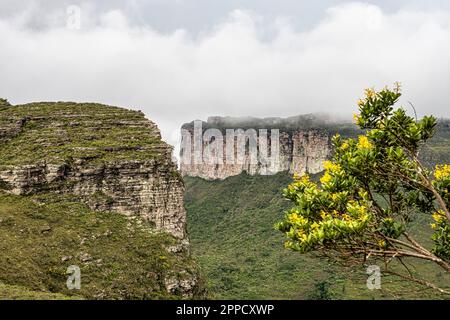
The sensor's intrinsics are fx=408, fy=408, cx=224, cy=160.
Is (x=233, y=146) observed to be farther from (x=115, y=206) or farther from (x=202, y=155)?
(x=115, y=206)

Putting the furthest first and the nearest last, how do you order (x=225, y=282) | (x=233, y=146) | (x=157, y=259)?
(x=233, y=146) < (x=225, y=282) < (x=157, y=259)

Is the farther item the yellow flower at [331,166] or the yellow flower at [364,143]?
the yellow flower at [331,166]

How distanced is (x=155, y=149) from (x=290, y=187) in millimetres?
36958

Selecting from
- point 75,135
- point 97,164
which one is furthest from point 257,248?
point 97,164

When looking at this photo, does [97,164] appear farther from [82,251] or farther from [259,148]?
[259,148]

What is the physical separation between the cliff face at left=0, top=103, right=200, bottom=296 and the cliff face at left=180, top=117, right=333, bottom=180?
94955 mm

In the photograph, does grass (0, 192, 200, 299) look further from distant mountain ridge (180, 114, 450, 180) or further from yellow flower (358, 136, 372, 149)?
distant mountain ridge (180, 114, 450, 180)

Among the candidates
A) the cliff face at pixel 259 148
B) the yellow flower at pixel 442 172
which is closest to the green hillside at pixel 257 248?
the cliff face at pixel 259 148

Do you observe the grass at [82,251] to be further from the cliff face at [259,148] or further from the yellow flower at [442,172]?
the cliff face at [259,148]

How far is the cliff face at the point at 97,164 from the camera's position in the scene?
40.9 meters

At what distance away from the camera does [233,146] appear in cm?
17100

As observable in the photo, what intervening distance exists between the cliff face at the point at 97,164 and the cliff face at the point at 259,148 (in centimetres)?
9496

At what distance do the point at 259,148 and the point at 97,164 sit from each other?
118732 mm
